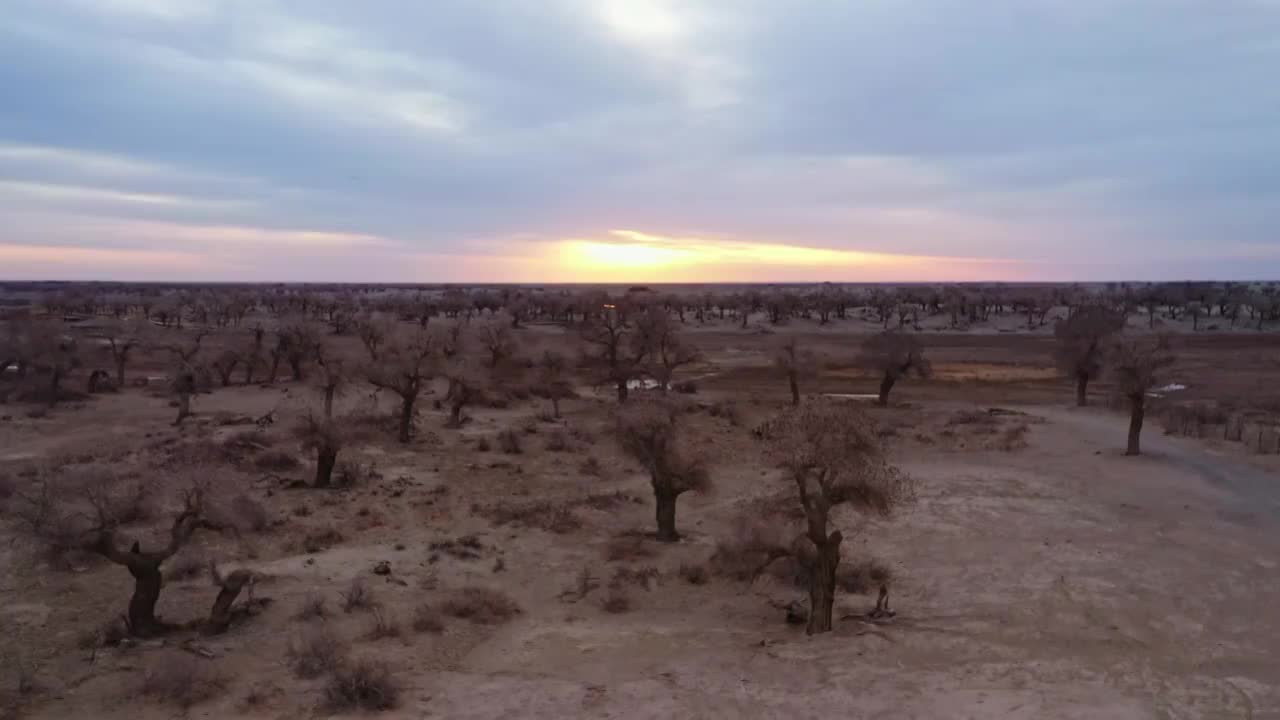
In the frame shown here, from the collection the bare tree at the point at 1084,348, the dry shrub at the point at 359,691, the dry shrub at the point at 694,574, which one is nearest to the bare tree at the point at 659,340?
the bare tree at the point at 1084,348

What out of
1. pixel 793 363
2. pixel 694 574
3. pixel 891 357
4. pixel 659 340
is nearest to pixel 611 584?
pixel 694 574

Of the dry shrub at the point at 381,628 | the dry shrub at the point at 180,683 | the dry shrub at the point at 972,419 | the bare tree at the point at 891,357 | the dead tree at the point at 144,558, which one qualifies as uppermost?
the bare tree at the point at 891,357

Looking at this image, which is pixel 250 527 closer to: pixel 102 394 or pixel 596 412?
pixel 596 412

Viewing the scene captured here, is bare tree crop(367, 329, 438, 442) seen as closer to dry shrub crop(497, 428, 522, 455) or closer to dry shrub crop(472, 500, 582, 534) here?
dry shrub crop(497, 428, 522, 455)

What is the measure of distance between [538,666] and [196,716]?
15.9 feet

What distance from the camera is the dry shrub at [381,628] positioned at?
14922mm

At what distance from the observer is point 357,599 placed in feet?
53.2

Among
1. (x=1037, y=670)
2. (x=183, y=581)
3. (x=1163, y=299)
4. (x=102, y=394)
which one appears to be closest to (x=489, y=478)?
(x=183, y=581)

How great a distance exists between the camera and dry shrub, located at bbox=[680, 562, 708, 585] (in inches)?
721

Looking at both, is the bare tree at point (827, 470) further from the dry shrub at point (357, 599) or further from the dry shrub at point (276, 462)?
the dry shrub at point (276, 462)

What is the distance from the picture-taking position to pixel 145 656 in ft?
45.1

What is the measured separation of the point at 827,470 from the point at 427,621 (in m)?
7.42

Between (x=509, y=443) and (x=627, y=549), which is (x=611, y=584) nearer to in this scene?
(x=627, y=549)

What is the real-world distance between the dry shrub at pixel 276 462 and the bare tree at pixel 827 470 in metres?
18.0
